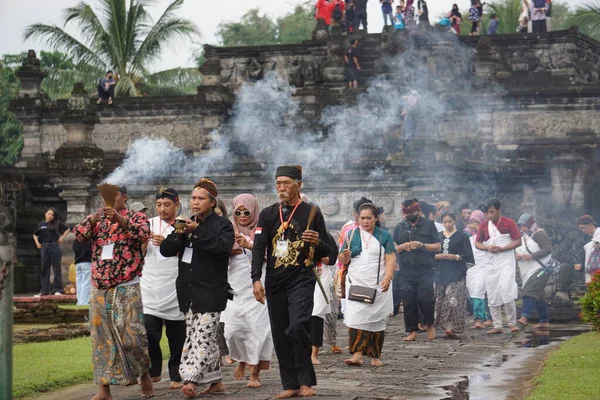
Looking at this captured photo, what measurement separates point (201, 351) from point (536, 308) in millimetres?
8224

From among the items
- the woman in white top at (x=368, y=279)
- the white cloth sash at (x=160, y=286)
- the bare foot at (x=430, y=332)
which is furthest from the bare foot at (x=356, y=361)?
the bare foot at (x=430, y=332)

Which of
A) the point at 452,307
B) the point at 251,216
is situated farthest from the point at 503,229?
the point at 251,216

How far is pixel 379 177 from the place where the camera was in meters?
25.1

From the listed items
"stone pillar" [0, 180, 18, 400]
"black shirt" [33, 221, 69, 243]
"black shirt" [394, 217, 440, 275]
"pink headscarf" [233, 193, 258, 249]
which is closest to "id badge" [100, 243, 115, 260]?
"pink headscarf" [233, 193, 258, 249]

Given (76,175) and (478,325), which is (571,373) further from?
(76,175)

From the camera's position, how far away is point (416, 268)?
15.5m

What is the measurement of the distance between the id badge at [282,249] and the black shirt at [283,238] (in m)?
0.02

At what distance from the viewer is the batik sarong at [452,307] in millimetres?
16047

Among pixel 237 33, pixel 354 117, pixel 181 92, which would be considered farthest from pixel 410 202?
pixel 237 33

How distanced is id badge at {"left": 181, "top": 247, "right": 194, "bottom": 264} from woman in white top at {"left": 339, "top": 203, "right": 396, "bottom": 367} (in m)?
2.66

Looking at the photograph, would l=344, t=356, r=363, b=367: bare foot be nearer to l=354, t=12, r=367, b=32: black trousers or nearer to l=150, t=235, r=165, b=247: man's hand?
l=150, t=235, r=165, b=247: man's hand

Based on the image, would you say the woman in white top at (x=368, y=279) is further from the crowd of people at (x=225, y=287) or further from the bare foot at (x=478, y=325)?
the bare foot at (x=478, y=325)

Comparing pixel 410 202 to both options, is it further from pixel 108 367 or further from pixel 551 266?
pixel 108 367

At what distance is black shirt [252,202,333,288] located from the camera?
32.8 ft
